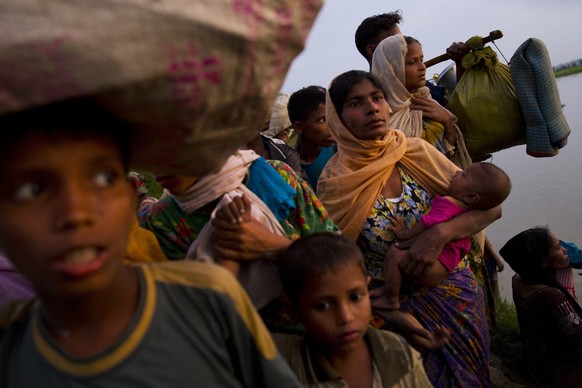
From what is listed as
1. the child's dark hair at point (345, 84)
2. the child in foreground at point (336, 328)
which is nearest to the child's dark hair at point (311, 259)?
the child in foreground at point (336, 328)

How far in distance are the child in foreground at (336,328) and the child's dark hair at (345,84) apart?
1185 millimetres

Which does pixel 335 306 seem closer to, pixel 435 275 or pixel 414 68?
pixel 435 275

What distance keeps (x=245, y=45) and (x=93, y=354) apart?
65 centimetres

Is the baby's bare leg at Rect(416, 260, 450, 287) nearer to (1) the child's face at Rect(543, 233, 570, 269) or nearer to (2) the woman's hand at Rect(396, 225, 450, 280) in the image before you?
(2) the woman's hand at Rect(396, 225, 450, 280)

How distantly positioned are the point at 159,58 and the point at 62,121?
226 millimetres

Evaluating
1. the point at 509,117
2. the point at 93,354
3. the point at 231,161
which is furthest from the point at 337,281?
the point at 509,117

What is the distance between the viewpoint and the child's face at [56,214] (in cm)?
85

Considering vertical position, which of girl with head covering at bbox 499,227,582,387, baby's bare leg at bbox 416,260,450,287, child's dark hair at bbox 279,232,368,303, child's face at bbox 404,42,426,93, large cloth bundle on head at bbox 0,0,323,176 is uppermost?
child's face at bbox 404,42,426,93

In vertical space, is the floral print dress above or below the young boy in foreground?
below

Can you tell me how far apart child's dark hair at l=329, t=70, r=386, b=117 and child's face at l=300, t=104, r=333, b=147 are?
0.87 meters

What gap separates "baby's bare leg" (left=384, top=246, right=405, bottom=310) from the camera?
231 centimetres

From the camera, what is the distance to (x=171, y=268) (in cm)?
111

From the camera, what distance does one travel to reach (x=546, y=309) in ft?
11.1

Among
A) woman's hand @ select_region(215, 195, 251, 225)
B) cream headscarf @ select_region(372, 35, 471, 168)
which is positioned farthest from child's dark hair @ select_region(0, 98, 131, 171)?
cream headscarf @ select_region(372, 35, 471, 168)
